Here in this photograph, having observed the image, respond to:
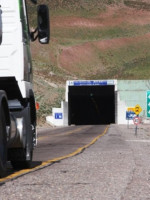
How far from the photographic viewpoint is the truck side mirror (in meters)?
14.0

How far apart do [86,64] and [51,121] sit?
88161mm

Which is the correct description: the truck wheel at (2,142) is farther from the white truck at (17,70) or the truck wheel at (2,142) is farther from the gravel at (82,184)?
the white truck at (17,70)

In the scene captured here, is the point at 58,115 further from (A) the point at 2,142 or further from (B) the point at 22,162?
(A) the point at 2,142

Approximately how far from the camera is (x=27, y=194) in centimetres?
980

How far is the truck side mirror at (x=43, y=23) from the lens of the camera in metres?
14.0

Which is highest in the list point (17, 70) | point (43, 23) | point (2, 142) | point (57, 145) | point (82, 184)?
point (43, 23)

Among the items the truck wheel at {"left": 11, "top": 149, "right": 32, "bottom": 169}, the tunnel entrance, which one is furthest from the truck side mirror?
the tunnel entrance

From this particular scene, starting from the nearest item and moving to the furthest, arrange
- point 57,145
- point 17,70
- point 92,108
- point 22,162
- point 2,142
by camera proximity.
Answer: point 2,142 < point 17,70 < point 22,162 < point 57,145 < point 92,108

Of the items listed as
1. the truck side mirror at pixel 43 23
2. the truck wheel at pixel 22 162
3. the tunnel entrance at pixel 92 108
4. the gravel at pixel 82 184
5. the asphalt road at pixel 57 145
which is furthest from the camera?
the tunnel entrance at pixel 92 108

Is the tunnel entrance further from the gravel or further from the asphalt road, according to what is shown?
the gravel

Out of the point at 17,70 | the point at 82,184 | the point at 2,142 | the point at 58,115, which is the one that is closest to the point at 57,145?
the point at 17,70

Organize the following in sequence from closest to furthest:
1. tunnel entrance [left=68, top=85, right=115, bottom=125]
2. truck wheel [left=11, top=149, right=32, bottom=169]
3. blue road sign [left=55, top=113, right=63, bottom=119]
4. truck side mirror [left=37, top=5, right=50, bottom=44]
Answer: truck side mirror [left=37, top=5, right=50, bottom=44] < truck wheel [left=11, top=149, right=32, bottom=169] < blue road sign [left=55, top=113, right=63, bottom=119] < tunnel entrance [left=68, top=85, right=115, bottom=125]

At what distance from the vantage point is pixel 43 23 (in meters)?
14.3

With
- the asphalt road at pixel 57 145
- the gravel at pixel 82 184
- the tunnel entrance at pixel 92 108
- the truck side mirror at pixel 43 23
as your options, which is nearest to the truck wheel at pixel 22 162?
the gravel at pixel 82 184
